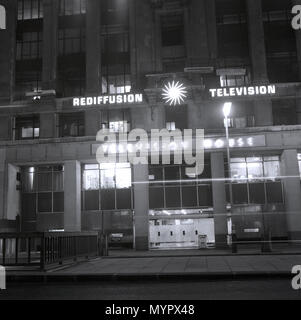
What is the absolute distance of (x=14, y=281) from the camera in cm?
1405

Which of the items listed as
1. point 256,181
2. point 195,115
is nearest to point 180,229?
point 256,181

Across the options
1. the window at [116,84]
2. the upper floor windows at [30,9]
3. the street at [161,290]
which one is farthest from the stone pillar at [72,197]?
the street at [161,290]

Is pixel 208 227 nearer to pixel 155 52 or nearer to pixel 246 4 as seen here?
pixel 155 52

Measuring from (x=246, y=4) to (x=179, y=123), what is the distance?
11733 millimetres

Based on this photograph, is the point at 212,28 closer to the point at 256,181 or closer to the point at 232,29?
the point at 232,29

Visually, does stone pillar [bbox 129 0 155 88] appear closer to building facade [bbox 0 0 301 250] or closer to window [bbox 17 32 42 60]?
building facade [bbox 0 0 301 250]

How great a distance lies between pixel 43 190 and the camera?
34.3 metres

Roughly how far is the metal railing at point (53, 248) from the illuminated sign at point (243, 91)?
15.2 meters

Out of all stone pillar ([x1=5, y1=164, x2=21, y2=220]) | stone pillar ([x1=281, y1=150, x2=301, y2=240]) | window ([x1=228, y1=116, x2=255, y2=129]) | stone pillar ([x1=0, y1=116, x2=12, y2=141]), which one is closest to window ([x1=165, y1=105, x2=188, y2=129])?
window ([x1=228, y1=116, x2=255, y2=129])

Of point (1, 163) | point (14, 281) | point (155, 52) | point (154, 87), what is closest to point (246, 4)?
point (155, 52)

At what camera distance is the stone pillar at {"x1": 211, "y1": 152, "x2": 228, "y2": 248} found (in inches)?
1217

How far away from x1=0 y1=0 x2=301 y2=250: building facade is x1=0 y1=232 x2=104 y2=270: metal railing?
1061cm

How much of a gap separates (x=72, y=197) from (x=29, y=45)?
14.7 metres

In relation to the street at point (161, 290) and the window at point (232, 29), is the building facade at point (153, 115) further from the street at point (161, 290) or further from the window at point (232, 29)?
the street at point (161, 290)
